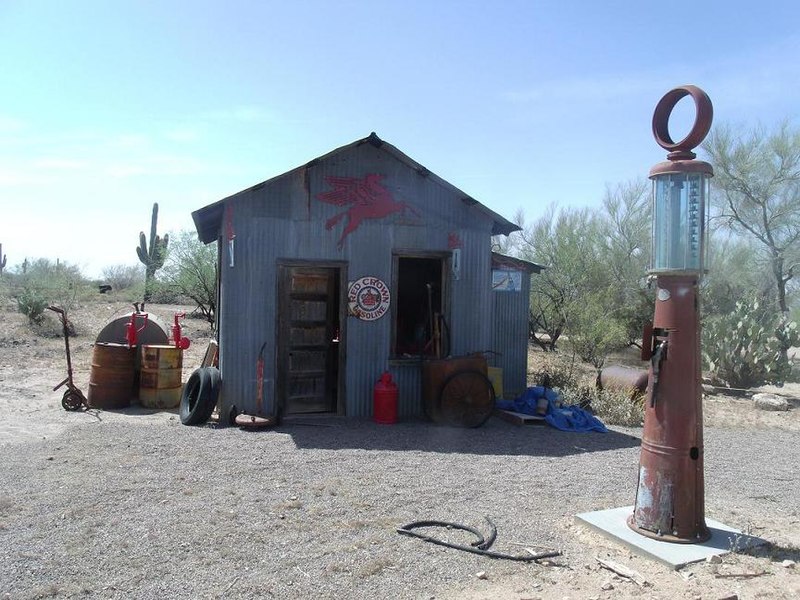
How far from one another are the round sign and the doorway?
0.76 feet

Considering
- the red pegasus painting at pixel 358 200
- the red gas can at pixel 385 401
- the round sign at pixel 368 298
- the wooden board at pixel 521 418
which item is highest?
the red pegasus painting at pixel 358 200

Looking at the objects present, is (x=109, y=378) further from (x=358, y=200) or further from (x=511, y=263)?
(x=511, y=263)

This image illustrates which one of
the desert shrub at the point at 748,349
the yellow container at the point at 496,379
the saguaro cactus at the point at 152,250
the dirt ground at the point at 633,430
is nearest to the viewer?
the dirt ground at the point at 633,430

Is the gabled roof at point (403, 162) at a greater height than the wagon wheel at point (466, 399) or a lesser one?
greater

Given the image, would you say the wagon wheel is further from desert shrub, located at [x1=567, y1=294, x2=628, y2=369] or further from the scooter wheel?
desert shrub, located at [x1=567, y1=294, x2=628, y2=369]

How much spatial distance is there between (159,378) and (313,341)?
223cm

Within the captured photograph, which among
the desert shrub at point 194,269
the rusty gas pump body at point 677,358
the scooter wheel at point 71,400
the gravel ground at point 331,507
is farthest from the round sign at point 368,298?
the desert shrub at point 194,269

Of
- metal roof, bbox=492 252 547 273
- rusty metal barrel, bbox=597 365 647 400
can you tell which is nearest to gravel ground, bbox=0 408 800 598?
rusty metal barrel, bbox=597 365 647 400

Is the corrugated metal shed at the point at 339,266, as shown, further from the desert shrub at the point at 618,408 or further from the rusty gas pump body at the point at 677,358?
the rusty gas pump body at the point at 677,358

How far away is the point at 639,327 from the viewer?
18141 millimetres

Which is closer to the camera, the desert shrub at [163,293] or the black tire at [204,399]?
the black tire at [204,399]

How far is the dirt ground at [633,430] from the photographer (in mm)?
4098

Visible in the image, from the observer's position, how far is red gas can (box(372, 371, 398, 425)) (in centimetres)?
905

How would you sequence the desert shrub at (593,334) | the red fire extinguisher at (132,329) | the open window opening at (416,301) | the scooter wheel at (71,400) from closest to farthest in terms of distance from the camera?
the scooter wheel at (71,400) → the red fire extinguisher at (132,329) → the open window opening at (416,301) → the desert shrub at (593,334)
